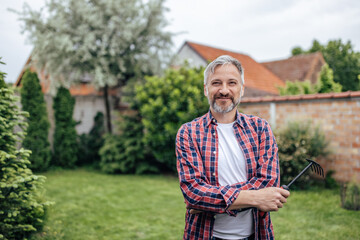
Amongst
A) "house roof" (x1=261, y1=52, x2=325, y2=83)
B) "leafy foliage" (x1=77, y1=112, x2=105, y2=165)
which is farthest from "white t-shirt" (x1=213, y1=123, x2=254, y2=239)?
"house roof" (x1=261, y1=52, x2=325, y2=83)

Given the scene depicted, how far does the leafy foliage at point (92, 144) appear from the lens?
31.8ft

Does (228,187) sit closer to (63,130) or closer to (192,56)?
(63,130)

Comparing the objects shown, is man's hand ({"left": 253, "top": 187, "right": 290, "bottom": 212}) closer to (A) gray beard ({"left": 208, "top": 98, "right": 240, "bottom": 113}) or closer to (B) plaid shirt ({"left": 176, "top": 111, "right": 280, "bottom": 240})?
(B) plaid shirt ({"left": 176, "top": 111, "right": 280, "bottom": 240})

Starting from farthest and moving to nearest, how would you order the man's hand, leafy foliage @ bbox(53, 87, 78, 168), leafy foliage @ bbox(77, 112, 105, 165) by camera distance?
leafy foliage @ bbox(77, 112, 105, 165), leafy foliage @ bbox(53, 87, 78, 168), the man's hand

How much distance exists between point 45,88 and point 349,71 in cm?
1101

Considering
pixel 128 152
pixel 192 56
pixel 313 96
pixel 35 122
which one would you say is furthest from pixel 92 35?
pixel 192 56

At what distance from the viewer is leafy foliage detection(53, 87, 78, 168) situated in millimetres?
8773

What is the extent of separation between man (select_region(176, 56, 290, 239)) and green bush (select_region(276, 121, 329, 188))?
15.6 feet

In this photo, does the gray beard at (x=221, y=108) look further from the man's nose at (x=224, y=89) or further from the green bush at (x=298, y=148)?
the green bush at (x=298, y=148)

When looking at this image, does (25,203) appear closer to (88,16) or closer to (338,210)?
(338,210)

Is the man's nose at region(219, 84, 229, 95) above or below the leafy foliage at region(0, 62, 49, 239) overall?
above

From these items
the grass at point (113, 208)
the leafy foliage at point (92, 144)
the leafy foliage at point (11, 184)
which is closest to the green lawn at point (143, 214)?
the grass at point (113, 208)

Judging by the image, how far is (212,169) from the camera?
62.7 inches

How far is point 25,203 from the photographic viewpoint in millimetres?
3146
